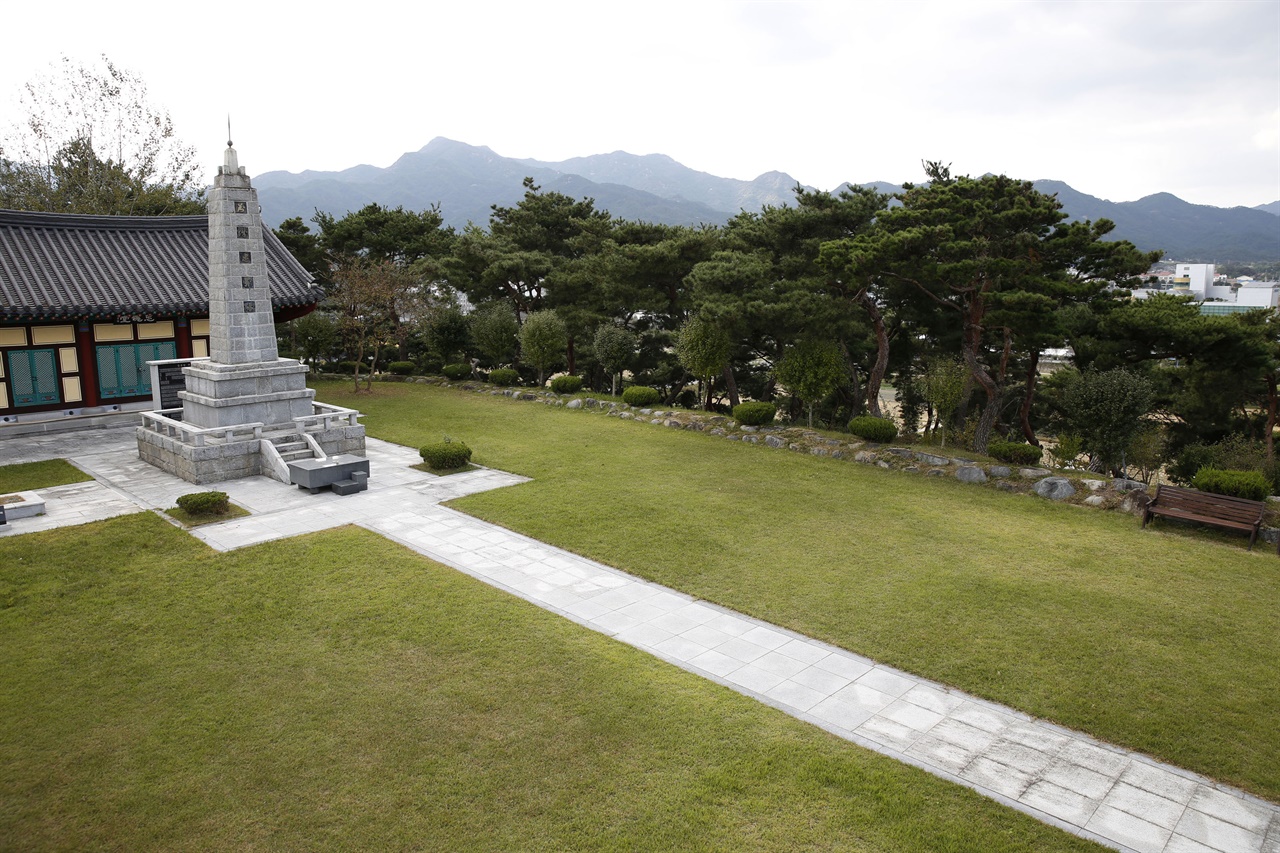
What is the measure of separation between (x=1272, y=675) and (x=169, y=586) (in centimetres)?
1434

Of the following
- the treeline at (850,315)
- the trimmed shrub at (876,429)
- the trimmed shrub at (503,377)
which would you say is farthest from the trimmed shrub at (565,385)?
the trimmed shrub at (876,429)

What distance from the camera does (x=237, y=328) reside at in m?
16.8

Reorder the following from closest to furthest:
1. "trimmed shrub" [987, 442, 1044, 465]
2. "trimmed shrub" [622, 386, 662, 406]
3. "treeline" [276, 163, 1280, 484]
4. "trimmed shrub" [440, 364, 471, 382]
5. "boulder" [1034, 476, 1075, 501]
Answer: "boulder" [1034, 476, 1075, 501]
"trimmed shrub" [987, 442, 1044, 465]
"treeline" [276, 163, 1280, 484]
"trimmed shrub" [622, 386, 662, 406]
"trimmed shrub" [440, 364, 471, 382]

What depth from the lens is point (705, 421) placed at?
23.0 meters

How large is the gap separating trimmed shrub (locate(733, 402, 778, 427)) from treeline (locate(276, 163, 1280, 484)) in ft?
3.70

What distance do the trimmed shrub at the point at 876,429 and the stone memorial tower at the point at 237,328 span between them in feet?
46.5

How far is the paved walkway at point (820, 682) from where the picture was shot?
648 cm

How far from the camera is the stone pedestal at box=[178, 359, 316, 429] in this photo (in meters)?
16.8

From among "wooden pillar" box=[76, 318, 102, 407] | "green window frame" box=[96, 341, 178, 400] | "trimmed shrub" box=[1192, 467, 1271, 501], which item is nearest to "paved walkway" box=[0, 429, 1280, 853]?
"wooden pillar" box=[76, 318, 102, 407]

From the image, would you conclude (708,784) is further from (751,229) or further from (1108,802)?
(751,229)

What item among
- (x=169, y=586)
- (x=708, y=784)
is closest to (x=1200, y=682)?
(x=708, y=784)

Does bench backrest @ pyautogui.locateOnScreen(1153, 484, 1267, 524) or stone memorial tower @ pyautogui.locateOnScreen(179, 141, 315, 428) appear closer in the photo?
bench backrest @ pyautogui.locateOnScreen(1153, 484, 1267, 524)

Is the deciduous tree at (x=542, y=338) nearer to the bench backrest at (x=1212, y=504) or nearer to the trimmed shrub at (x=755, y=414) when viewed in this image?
the trimmed shrub at (x=755, y=414)

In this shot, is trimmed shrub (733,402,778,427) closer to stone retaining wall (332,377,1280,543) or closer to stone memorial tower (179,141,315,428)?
stone retaining wall (332,377,1280,543)
